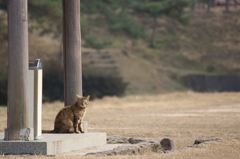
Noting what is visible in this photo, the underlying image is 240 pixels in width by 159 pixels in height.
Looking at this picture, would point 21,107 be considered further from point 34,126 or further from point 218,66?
point 218,66

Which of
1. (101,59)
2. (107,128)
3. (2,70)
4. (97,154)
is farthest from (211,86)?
(97,154)

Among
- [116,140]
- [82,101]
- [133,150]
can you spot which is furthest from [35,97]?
[116,140]

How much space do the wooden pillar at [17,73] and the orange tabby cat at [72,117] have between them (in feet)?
5.00

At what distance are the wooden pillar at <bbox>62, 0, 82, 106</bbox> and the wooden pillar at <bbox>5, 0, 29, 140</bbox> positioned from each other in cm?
214

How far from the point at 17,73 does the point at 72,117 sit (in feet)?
6.23

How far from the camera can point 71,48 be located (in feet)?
36.0

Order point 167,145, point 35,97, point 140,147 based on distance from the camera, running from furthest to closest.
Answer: point 167,145, point 140,147, point 35,97

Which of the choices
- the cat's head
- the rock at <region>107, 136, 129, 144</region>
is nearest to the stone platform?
the cat's head

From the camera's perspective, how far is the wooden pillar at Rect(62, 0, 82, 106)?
10984 mm

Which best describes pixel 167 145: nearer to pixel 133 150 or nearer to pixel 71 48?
pixel 133 150

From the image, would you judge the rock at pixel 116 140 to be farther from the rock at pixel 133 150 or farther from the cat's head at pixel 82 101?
the cat's head at pixel 82 101

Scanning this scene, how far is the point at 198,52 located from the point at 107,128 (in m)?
34.4

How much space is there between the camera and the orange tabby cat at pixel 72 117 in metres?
10.3

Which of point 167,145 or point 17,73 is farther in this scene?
point 167,145
